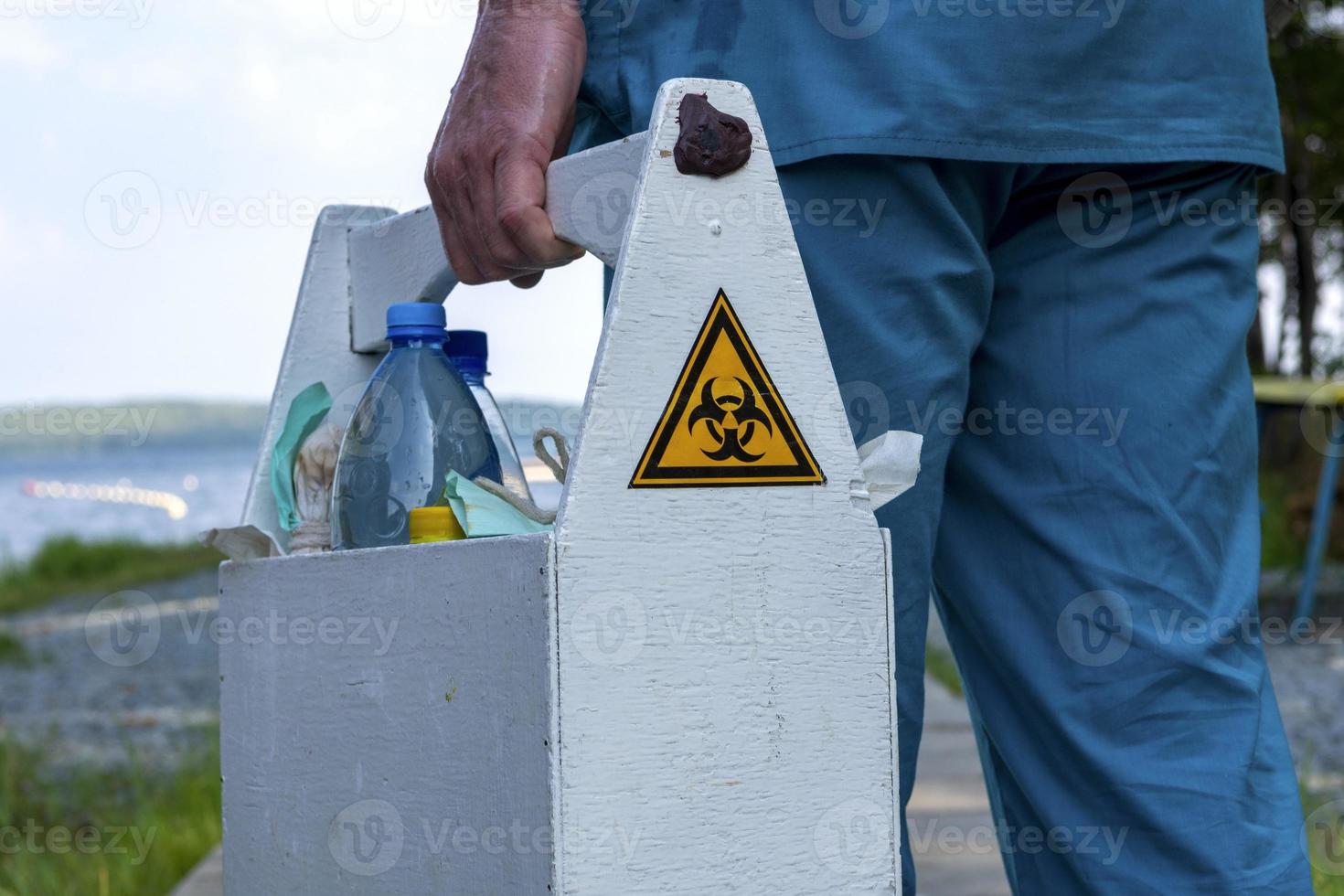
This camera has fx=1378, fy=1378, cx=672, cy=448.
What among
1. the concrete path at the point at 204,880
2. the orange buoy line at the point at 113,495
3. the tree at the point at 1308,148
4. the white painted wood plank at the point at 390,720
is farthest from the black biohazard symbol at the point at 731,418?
the orange buoy line at the point at 113,495

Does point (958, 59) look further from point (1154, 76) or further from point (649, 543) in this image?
point (649, 543)

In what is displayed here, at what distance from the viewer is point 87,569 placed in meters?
11.8

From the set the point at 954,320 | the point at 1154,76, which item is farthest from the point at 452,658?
the point at 1154,76

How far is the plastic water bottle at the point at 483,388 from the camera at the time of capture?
54.2 inches

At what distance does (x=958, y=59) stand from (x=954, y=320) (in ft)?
0.69

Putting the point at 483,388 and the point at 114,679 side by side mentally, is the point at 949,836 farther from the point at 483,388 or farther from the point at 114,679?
the point at 114,679

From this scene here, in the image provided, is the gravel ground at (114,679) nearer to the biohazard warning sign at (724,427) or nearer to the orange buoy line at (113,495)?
the biohazard warning sign at (724,427)

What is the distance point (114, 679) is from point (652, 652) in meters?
5.79

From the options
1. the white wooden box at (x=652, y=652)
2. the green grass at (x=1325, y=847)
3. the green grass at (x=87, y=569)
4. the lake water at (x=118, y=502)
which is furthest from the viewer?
the lake water at (x=118, y=502)

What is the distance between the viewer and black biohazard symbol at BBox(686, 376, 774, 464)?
0.95 meters

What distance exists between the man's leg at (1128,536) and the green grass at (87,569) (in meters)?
9.67

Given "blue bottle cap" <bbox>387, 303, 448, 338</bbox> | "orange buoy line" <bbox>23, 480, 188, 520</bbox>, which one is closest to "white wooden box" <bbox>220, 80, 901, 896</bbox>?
"blue bottle cap" <bbox>387, 303, 448, 338</bbox>

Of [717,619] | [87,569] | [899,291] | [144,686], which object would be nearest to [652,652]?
[717,619]

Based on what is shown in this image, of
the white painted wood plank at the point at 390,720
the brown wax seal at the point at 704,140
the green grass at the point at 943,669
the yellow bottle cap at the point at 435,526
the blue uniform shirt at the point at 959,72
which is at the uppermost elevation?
the blue uniform shirt at the point at 959,72
